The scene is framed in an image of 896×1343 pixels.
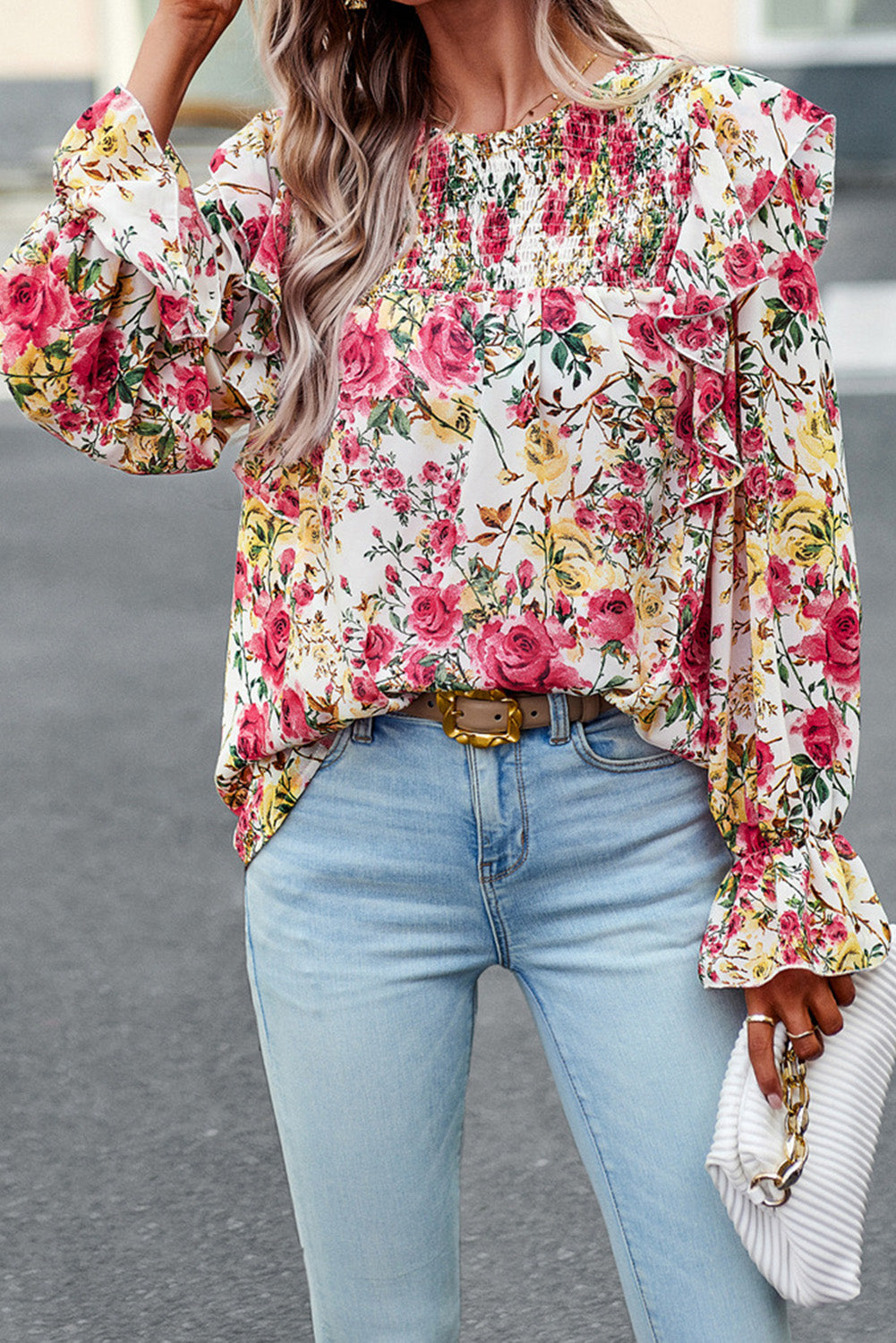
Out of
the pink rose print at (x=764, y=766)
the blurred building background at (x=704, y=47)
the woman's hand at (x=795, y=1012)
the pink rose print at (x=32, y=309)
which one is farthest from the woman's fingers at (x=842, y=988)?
the blurred building background at (x=704, y=47)

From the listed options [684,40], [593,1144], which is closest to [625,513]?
[593,1144]

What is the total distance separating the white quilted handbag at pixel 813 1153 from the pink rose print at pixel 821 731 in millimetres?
212

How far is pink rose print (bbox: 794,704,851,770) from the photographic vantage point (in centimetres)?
163

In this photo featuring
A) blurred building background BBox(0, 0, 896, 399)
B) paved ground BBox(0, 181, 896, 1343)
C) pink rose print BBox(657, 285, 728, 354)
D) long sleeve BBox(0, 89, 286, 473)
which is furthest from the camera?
blurred building background BBox(0, 0, 896, 399)

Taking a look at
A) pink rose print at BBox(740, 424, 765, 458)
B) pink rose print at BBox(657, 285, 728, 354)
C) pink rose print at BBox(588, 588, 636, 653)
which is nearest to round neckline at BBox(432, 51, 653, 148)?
pink rose print at BBox(657, 285, 728, 354)

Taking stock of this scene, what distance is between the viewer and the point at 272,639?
5.59 feet

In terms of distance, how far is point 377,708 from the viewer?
1.61 metres

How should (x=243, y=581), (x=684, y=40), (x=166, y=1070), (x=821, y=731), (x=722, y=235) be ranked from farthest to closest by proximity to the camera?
(x=684, y=40) < (x=166, y=1070) < (x=243, y=581) < (x=821, y=731) < (x=722, y=235)

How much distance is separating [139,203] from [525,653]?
21.5 inches

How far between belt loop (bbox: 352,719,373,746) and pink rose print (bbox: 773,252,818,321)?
0.53m

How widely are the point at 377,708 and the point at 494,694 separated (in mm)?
108

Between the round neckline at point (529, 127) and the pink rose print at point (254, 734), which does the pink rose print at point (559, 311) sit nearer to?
the round neckline at point (529, 127)

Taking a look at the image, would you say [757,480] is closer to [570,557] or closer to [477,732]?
[570,557]

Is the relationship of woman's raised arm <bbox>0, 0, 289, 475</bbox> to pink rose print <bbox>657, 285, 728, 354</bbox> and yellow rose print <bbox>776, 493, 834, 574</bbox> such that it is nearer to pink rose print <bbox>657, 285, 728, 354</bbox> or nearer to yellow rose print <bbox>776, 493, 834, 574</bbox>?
pink rose print <bbox>657, 285, 728, 354</bbox>
